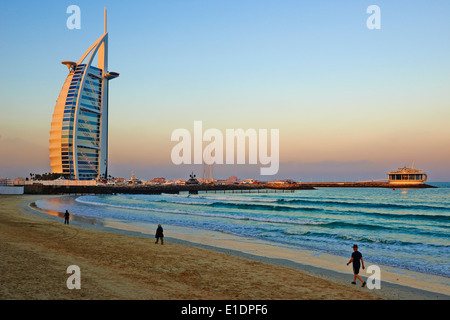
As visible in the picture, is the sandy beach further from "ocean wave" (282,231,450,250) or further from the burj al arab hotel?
the burj al arab hotel

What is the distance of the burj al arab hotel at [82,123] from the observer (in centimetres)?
14925

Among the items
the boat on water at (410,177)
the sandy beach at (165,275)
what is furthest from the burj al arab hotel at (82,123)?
the boat on water at (410,177)

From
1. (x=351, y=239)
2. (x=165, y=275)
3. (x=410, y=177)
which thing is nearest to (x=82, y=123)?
(x=351, y=239)

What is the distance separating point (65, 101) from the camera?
150625 mm

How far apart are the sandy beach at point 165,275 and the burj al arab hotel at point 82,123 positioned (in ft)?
454

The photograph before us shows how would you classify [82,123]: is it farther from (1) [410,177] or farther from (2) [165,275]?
(1) [410,177]

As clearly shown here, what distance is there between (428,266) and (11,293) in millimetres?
19064

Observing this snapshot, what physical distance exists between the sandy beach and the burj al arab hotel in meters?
138

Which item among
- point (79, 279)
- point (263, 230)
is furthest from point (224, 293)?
point (263, 230)

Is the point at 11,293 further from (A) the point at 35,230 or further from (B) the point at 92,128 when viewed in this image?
(B) the point at 92,128

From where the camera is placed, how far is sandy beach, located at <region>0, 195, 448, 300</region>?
37.7ft

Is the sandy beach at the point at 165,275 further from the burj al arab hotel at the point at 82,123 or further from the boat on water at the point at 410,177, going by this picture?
the boat on water at the point at 410,177

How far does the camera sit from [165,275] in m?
14.2

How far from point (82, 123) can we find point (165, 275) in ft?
499
